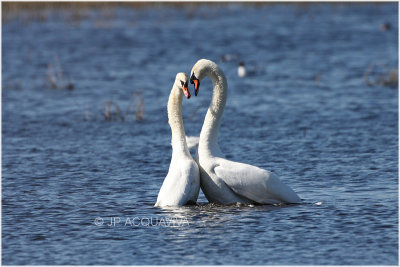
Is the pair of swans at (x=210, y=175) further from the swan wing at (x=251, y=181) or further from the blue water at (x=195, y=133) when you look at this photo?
the blue water at (x=195, y=133)

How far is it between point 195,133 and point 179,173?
6.23 m

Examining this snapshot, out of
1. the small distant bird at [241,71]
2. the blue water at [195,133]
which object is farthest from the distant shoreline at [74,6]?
the small distant bird at [241,71]

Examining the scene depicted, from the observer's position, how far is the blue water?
322 inches

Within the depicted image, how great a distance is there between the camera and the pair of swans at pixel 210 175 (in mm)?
9195

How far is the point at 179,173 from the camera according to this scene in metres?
9.16

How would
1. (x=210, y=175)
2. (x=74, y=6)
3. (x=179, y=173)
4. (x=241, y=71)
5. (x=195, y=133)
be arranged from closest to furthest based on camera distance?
(x=179, y=173)
(x=210, y=175)
(x=195, y=133)
(x=241, y=71)
(x=74, y=6)

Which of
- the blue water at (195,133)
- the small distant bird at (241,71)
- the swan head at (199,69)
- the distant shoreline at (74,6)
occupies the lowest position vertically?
the blue water at (195,133)

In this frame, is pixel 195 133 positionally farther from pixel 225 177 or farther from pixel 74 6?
pixel 74 6

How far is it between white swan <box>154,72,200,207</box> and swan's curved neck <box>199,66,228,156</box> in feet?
0.86

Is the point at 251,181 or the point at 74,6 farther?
the point at 74,6

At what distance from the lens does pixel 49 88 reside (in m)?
21.3

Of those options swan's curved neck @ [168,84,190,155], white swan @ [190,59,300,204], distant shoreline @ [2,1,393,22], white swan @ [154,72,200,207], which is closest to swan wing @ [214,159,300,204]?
white swan @ [190,59,300,204]

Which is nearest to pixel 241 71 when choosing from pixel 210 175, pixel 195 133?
pixel 195 133

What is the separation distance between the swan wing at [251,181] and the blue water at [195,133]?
20 cm
